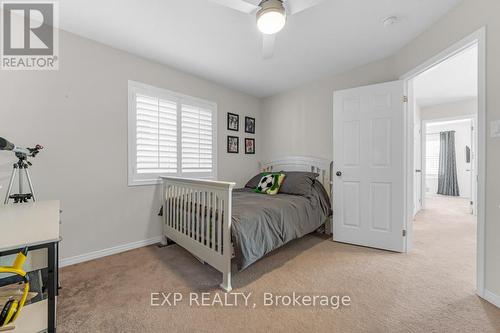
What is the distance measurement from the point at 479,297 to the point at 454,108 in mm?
4607

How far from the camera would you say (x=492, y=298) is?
63.7 inches

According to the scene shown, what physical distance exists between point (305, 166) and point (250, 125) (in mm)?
1315

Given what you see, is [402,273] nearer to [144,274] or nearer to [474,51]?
[144,274]

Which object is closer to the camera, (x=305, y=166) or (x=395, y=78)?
(x=395, y=78)

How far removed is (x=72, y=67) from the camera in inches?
90.9

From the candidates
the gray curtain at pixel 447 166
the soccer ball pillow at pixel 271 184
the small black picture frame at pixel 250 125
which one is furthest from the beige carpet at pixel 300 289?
the gray curtain at pixel 447 166

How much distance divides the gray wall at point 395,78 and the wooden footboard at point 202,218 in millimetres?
1953

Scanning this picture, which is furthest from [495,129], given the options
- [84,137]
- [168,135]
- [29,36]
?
[29,36]

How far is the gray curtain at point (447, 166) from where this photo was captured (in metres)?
6.50

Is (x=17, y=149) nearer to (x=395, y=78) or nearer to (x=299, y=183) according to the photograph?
(x=299, y=183)

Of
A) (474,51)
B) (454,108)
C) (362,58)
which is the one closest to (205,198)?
(362,58)

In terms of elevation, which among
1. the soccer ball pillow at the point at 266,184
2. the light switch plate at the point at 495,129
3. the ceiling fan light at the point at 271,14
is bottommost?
the soccer ball pillow at the point at 266,184

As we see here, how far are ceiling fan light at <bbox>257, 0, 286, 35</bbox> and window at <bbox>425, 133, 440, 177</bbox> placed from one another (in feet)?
25.4

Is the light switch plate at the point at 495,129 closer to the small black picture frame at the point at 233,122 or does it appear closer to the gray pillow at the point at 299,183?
the gray pillow at the point at 299,183
